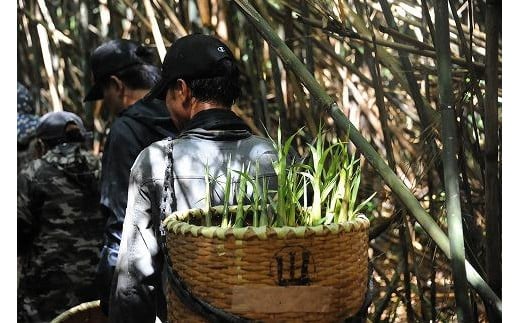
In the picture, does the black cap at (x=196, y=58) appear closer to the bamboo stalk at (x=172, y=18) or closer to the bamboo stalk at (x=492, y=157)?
the bamboo stalk at (x=492, y=157)

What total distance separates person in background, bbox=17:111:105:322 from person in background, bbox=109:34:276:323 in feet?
4.50

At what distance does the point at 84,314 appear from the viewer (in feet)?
8.29

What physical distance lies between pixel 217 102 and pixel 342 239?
0.59m

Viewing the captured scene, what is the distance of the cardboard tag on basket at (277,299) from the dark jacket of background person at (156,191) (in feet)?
1.16

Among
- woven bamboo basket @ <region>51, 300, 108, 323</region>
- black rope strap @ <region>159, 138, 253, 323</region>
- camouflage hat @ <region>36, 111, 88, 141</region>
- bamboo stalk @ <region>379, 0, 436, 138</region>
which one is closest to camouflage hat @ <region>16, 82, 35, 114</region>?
A: camouflage hat @ <region>36, 111, 88, 141</region>

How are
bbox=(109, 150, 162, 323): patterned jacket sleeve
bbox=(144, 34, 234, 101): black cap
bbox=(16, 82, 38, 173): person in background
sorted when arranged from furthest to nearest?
bbox=(16, 82, 38, 173): person in background < bbox=(144, 34, 234, 101): black cap < bbox=(109, 150, 162, 323): patterned jacket sleeve

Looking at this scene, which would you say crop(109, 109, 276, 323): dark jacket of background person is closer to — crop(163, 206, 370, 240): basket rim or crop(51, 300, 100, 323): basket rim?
crop(163, 206, 370, 240): basket rim

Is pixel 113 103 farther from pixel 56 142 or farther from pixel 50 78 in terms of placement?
pixel 50 78

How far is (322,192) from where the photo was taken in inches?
66.8

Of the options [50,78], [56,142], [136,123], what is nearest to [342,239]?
[136,123]

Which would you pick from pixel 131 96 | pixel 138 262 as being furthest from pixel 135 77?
pixel 138 262

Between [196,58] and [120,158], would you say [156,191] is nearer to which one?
[196,58]

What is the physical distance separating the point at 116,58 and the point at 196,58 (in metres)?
0.92

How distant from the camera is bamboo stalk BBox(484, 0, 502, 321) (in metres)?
1.92
